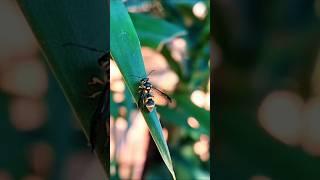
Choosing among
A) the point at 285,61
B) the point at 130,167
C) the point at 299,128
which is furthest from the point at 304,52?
the point at 130,167

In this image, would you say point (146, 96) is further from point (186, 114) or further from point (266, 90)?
point (266, 90)

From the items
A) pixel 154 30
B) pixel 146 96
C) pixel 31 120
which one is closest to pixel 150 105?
pixel 146 96

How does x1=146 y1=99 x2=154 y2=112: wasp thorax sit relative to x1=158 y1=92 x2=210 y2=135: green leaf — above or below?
above

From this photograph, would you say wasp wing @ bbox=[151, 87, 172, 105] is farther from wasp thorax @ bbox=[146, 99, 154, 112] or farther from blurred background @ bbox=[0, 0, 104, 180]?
blurred background @ bbox=[0, 0, 104, 180]

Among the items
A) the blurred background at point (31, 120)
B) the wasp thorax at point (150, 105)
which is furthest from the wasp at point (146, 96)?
the blurred background at point (31, 120)

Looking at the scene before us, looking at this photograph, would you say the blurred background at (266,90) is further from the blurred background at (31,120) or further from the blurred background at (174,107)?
the blurred background at (31,120)

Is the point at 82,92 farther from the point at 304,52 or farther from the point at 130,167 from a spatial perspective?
the point at 304,52

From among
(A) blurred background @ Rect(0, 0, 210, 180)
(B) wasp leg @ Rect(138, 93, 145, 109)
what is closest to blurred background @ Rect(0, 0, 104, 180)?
(A) blurred background @ Rect(0, 0, 210, 180)
